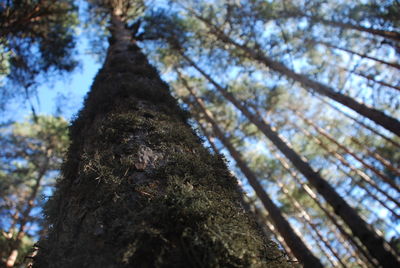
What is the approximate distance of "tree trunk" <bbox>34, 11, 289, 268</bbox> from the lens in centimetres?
169

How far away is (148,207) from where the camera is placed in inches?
76.5

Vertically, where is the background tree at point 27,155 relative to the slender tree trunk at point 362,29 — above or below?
above

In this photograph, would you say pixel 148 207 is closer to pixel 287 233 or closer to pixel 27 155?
pixel 287 233

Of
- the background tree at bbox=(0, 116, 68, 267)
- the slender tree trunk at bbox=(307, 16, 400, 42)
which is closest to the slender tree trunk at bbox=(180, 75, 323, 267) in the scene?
the slender tree trunk at bbox=(307, 16, 400, 42)

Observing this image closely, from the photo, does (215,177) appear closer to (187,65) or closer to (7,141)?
(187,65)

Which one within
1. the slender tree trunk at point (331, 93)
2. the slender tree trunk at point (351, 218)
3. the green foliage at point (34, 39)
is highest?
the green foliage at point (34, 39)

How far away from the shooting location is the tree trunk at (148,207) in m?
1.69

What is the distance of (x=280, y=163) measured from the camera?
769 inches

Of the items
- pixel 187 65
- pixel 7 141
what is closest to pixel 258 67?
pixel 187 65

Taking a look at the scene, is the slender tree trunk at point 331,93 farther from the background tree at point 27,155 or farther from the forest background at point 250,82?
the background tree at point 27,155

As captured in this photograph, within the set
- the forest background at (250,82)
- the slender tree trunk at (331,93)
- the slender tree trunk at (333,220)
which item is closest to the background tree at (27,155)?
the forest background at (250,82)

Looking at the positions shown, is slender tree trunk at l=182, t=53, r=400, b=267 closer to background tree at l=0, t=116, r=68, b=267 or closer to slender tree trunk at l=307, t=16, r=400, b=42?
slender tree trunk at l=307, t=16, r=400, b=42

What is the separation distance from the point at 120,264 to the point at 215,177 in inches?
49.1

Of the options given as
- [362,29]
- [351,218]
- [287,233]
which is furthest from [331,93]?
[362,29]
